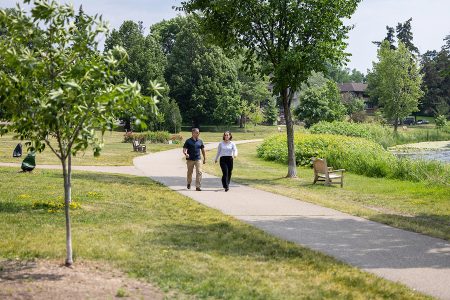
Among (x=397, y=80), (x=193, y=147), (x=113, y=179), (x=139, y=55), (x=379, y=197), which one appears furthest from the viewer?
(x=397, y=80)

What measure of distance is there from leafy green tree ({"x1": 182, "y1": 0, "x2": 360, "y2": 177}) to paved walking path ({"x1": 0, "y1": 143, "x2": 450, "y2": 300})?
5.95 metres

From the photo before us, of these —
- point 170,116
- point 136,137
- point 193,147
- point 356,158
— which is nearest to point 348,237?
point 193,147

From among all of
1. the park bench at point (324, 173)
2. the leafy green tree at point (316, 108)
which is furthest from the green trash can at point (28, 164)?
the leafy green tree at point (316, 108)

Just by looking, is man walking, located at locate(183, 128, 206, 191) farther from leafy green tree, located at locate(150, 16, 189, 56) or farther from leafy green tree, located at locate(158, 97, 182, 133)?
leafy green tree, located at locate(150, 16, 189, 56)

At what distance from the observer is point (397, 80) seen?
6956cm

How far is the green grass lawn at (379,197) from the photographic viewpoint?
11.4 metres

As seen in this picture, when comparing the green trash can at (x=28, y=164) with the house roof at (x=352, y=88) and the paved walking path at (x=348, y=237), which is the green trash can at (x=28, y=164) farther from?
the house roof at (x=352, y=88)

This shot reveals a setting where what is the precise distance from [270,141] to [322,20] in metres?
16.8

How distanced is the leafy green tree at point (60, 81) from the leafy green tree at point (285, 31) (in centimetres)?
1285

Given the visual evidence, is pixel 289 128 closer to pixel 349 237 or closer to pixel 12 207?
pixel 349 237

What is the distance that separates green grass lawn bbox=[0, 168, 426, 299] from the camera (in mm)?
6238

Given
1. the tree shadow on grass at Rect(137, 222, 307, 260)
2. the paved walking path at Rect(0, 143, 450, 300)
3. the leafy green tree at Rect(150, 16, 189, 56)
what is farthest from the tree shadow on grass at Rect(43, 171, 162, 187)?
the leafy green tree at Rect(150, 16, 189, 56)

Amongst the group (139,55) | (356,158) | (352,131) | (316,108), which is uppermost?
(139,55)

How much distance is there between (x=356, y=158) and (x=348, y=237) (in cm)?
1581
